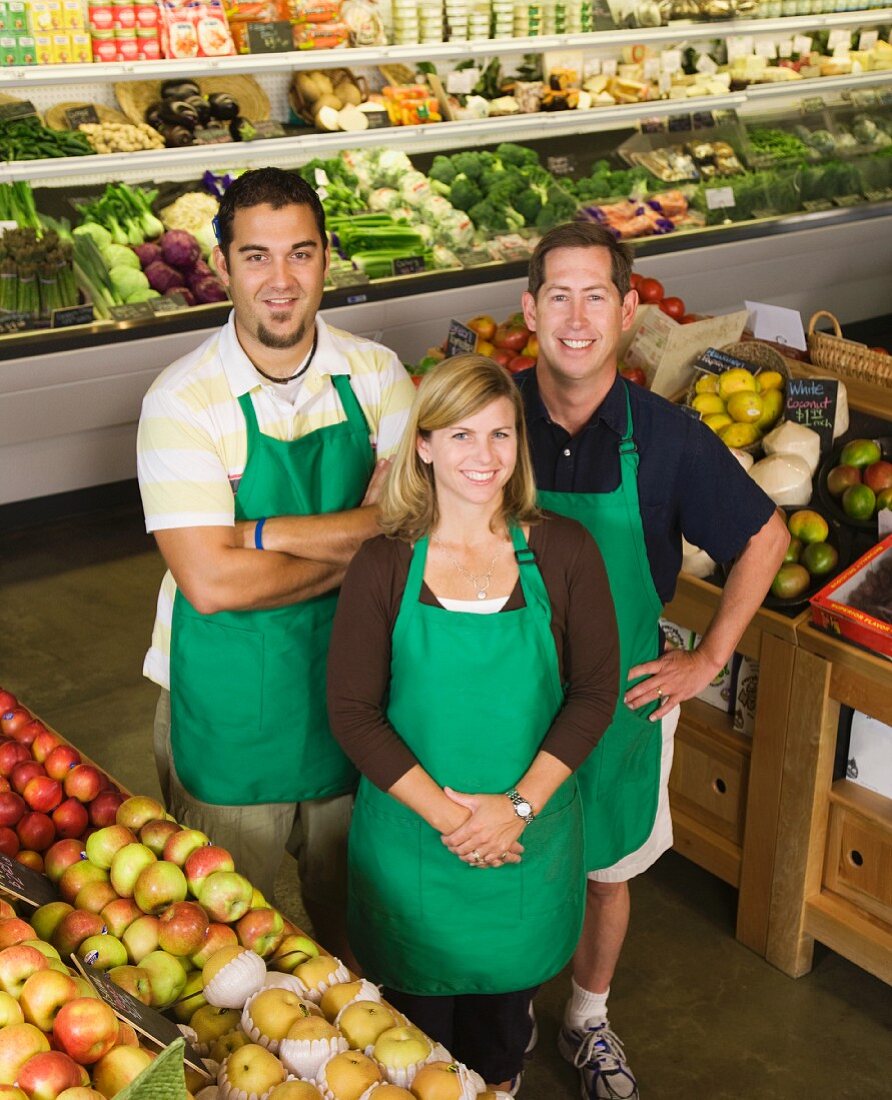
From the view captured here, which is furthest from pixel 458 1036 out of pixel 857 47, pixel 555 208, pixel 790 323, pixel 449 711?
pixel 857 47

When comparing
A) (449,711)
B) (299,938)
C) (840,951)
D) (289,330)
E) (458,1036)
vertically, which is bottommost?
(840,951)

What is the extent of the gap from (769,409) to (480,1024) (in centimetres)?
206

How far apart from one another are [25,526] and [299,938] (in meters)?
4.13

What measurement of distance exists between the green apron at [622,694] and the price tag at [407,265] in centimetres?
382

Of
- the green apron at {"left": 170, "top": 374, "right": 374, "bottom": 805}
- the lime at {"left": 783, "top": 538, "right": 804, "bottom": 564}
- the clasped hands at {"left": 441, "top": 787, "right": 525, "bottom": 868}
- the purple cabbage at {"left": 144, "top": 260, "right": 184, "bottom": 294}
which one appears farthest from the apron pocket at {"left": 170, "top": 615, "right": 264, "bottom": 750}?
the purple cabbage at {"left": 144, "top": 260, "right": 184, "bottom": 294}

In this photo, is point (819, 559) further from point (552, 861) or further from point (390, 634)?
point (390, 634)

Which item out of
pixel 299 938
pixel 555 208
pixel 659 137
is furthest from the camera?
pixel 659 137

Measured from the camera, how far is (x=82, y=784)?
8.32 feet

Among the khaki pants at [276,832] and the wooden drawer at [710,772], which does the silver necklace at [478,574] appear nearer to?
the khaki pants at [276,832]

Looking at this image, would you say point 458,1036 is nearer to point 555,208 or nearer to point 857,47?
point 555,208

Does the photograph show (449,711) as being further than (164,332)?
No

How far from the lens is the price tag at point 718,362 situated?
4055mm

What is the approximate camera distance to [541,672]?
2.34m

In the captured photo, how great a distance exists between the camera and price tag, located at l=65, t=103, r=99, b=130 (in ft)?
19.6
